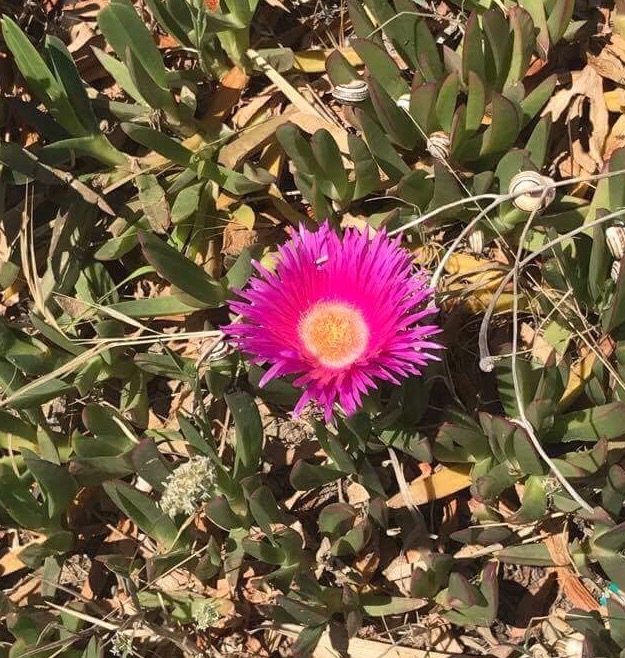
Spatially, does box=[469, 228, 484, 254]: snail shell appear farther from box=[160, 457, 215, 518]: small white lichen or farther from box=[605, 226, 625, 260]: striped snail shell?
box=[160, 457, 215, 518]: small white lichen

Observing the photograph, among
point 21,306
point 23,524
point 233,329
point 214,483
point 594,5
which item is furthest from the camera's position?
point 21,306

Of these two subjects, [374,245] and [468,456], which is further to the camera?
[468,456]

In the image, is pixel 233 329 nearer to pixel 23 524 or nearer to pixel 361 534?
pixel 361 534

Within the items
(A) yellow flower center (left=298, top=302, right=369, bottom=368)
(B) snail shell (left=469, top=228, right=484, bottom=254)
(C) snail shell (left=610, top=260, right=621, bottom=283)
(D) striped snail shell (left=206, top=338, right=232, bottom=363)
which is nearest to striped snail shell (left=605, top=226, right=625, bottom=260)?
(C) snail shell (left=610, top=260, right=621, bottom=283)

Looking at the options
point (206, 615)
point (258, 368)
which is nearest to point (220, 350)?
point (258, 368)

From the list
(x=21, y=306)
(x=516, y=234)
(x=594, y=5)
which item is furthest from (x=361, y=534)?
(x=594, y=5)
